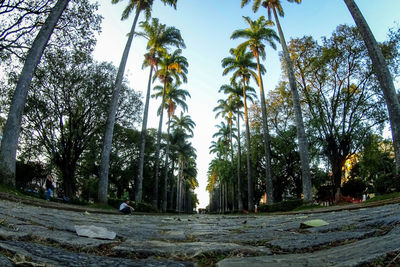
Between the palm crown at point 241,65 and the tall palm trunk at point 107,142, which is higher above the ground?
the palm crown at point 241,65

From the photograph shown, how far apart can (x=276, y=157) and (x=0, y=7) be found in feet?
86.2

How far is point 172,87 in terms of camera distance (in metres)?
33.2

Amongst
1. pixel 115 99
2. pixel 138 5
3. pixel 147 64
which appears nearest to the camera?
pixel 115 99

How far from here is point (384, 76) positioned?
937 cm

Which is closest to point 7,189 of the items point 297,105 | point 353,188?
point 297,105

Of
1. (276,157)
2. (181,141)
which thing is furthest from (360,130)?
(181,141)

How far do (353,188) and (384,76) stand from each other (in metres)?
26.6

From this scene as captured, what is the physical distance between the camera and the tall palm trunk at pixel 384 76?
29.3ft

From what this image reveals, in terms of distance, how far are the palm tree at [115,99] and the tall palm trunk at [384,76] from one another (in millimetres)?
12319

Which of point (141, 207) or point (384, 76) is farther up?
point (384, 76)

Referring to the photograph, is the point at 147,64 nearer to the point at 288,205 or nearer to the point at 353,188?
the point at 288,205

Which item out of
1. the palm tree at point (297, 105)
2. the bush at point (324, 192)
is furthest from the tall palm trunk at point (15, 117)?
the bush at point (324, 192)

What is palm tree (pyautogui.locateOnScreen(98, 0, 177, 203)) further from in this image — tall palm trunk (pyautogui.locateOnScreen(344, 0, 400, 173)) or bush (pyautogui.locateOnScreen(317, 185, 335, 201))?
bush (pyautogui.locateOnScreen(317, 185, 335, 201))

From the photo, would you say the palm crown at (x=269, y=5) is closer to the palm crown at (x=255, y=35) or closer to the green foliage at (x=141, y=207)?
the palm crown at (x=255, y=35)
